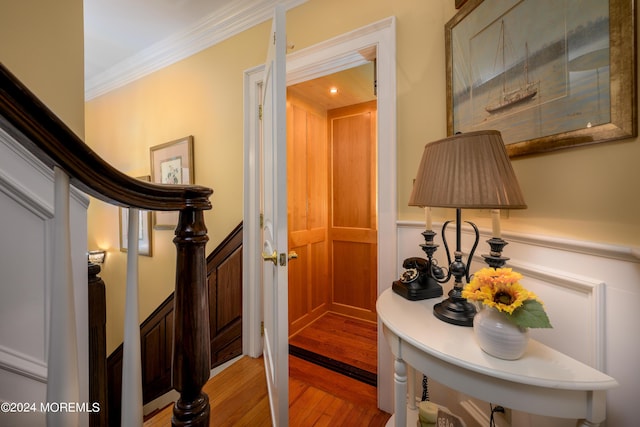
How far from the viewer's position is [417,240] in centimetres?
133

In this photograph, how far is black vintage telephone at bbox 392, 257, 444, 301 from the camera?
103 centimetres

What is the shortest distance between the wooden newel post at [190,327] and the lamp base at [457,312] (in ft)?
2.44

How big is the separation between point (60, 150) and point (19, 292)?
88cm

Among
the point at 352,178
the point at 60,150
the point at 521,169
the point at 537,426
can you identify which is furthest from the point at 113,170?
the point at 352,178

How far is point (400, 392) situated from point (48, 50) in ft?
6.17

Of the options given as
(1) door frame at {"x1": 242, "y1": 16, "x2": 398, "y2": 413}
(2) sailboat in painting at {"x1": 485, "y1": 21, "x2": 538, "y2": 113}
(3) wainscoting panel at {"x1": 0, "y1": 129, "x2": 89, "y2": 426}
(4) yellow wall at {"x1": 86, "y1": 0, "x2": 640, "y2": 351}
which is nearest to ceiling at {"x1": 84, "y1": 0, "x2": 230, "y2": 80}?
(4) yellow wall at {"x1": 86, "y1": 0, "x2": 640, "y2": 351}

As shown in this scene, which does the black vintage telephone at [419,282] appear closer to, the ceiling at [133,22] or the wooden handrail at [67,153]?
the wooden handrail at [67,153]

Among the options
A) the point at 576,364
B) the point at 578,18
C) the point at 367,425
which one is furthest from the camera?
the point at 367,425

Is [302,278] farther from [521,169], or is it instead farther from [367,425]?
[521,169]

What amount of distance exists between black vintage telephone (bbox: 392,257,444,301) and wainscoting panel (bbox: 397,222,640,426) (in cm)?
30

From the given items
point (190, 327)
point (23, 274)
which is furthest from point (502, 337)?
point (23, 274)

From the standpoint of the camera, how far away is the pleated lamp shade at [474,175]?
27.9 inches

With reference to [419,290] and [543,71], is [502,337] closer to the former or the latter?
[419,290]

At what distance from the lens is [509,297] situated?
0.64 meters
